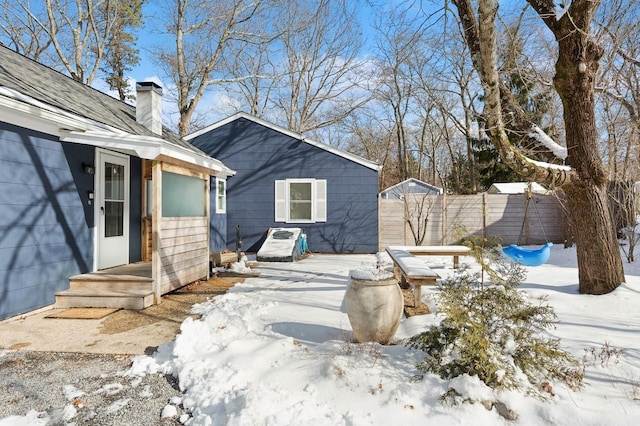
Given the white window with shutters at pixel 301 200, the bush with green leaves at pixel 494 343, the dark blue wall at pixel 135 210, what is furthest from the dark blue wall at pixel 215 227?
the bush with green leaves at pixel 494 343

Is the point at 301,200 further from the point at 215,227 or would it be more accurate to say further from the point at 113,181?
the point at 113,181

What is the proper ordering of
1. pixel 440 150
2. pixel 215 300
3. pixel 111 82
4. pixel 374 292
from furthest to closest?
pixel 440 150, pixel 111 82, pixel 215 300, pixel 374 292

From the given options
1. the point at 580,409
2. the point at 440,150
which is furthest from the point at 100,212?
the point at 440,150

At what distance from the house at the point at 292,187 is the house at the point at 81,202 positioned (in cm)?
414

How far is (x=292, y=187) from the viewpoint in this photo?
10703mm

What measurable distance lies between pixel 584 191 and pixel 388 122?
21724mm

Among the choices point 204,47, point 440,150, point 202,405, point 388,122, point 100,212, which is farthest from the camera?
point 440,150

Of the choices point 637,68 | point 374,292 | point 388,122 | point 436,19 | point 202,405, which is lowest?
point 202,405

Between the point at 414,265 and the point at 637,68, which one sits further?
the point at 637,68

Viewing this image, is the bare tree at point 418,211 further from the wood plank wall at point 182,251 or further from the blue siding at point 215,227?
the wood plank wall at point 182,251

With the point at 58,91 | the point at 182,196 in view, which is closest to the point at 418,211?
the point at 182,196

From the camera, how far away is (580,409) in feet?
7.09

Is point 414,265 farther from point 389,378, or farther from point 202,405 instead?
point 202,405

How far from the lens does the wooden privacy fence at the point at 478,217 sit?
1097 centimetres
